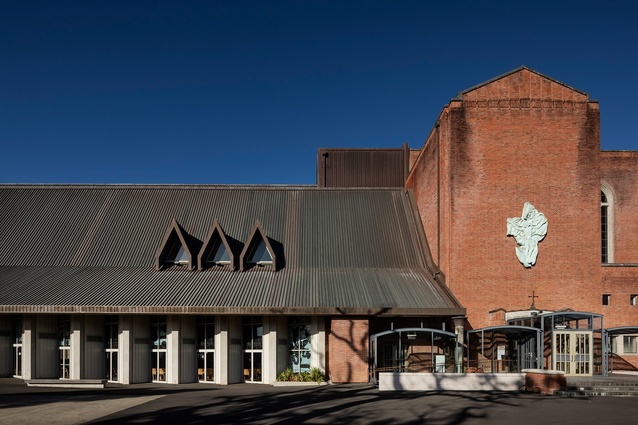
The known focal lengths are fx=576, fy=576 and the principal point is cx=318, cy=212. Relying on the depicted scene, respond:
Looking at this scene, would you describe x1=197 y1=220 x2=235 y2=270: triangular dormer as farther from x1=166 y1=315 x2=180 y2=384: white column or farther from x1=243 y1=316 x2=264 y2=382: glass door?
x1=166 y1=315 x2=180 y2=384: white column

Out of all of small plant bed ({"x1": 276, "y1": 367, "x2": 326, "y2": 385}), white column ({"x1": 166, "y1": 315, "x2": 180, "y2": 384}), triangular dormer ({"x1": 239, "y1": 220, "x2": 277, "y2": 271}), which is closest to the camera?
small plant bed ({"x1": 276, "y1": 367, "x2": 326, "y2": 385})

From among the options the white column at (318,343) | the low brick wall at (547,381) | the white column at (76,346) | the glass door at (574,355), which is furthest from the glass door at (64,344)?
the glass door at (574,355)

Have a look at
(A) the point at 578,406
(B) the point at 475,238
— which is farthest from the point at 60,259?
(A) the point at 578,406

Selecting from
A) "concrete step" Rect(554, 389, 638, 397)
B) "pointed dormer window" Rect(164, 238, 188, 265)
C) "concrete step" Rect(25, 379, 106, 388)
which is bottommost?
"concrete step" Rect(25, 379, 106, 388)

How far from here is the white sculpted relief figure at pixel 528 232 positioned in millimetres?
26047

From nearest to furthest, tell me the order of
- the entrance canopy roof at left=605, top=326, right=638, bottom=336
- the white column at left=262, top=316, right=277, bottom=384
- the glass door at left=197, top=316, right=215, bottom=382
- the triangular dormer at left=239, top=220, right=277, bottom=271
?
1. the entrance canopy roof at left=605, top=326, right=638, bottom=336
2. the white column at left=262, top=316, right=277, bottom=384
3. the glass door at left=197, top=316, right=215, bottom=382
4. the triangular dormer at left=239, top=220, right=277, bottom=271

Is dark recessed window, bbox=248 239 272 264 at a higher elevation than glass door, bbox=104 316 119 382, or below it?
higher

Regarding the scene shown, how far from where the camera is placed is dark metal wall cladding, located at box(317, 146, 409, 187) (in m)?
37.6

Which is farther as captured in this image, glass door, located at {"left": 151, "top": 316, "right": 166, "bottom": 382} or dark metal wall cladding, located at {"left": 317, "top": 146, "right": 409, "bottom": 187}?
dark metal wall cladding, located at {"left": 317, "top": 146, "right": 409, "bottom": 187}

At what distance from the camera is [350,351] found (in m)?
24.2

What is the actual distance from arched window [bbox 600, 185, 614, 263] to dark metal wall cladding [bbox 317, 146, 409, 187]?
38.9 ft

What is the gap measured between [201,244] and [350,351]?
A: 32.3 ft

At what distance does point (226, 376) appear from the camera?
2492 cm

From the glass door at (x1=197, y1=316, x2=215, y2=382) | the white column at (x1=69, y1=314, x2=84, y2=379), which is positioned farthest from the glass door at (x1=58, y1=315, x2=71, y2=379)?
the glass door at (x1=197, y1=316, x2=215, y2=382)
